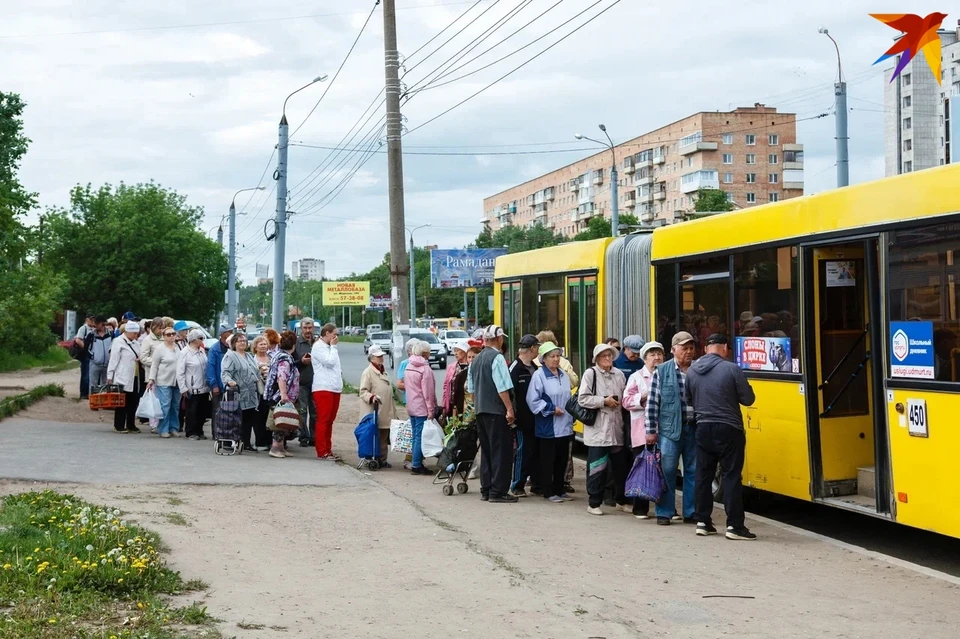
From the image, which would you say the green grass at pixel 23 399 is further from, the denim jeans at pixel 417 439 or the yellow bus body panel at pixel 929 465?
the yellow bus body panel at pixel 929 465

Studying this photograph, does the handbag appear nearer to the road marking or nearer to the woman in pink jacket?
the road marking

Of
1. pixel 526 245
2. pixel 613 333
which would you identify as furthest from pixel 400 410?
pixel 526 245

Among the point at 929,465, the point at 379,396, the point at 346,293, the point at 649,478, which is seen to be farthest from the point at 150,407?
the point at 346,293

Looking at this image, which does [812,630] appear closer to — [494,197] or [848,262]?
[848,262]

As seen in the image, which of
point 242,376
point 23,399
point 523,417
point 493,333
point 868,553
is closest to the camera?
point 868,553

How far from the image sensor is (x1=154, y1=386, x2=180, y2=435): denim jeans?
1681 centimetres

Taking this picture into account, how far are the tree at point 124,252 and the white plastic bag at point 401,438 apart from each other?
1380 inches

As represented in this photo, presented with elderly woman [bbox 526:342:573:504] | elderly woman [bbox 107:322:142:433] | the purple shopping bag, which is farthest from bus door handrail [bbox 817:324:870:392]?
elderly woman [bbox 107:322:142:433]

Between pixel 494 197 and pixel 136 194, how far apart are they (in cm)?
9733

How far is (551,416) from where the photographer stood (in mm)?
11766

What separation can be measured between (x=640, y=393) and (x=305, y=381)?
6.96 metres

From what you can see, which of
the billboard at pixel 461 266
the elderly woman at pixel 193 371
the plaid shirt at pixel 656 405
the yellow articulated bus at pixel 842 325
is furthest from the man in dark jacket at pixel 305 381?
the billboard at pixel 461 266

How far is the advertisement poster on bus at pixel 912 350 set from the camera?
27.1 feet

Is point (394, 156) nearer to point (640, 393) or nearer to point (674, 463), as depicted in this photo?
point (640, 393)
